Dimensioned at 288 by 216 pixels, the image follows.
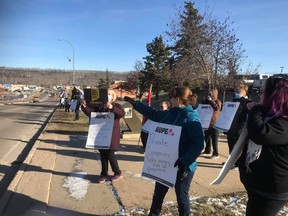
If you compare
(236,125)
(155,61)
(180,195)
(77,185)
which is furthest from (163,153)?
(155,61)

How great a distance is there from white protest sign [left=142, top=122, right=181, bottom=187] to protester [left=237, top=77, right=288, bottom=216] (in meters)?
1.00

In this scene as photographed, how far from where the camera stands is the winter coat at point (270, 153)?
2.58 m

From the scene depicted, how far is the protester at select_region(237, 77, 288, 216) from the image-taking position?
2596 mm

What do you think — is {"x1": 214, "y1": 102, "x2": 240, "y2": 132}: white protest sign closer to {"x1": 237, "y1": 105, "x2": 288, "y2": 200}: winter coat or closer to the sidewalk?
the sidewalk

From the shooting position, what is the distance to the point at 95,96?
592cm

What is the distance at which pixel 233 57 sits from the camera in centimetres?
2159

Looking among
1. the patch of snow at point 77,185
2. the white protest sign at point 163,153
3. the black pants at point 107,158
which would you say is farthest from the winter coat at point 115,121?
the white protest sign at point 163,153

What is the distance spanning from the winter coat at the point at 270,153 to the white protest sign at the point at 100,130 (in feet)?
11.7

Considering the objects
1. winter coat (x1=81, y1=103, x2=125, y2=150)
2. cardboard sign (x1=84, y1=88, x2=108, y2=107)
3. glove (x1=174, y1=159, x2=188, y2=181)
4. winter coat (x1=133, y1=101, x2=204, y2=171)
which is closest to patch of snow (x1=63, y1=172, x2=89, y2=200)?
winter coat (x1=81, y1=103, x2=125, y2=150)

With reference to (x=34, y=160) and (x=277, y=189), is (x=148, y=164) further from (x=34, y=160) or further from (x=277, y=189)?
(x=34, y=160)

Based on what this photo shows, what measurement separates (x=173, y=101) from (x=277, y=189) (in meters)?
1.59

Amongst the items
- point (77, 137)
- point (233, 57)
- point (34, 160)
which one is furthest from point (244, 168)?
point (233, 57)

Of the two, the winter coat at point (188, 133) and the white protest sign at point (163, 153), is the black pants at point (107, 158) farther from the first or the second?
the winter coat at point (188, 133)

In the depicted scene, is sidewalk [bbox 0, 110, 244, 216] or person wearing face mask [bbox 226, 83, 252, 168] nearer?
sidewalk [bbox 0, 110, 244, 216]
